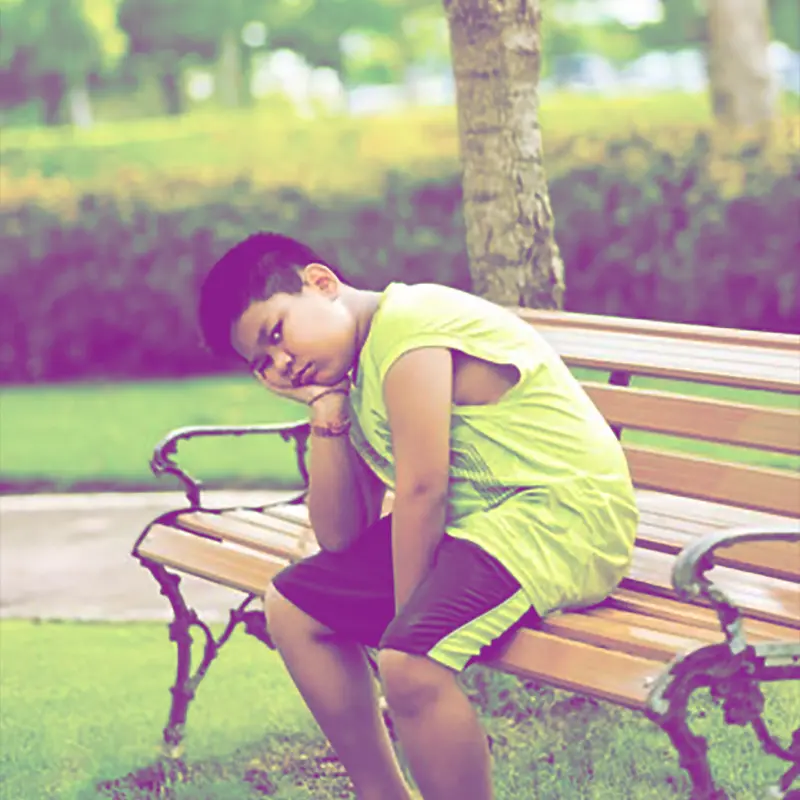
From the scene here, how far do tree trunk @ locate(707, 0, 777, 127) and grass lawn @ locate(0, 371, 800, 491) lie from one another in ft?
17.1

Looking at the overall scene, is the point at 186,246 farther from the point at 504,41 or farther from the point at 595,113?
the point at 595,113

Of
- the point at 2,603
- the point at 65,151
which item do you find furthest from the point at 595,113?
the point at 2,603

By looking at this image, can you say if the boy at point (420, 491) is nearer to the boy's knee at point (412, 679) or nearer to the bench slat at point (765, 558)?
the boy's knee at point (412, 679)

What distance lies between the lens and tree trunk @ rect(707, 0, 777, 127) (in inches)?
547

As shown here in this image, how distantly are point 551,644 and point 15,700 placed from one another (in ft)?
6.70

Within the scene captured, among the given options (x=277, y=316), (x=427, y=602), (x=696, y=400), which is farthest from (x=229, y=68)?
(x=427, y=602)

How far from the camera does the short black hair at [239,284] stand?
3062 millimetres

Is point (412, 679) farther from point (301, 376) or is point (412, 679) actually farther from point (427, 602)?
point (301, 376)

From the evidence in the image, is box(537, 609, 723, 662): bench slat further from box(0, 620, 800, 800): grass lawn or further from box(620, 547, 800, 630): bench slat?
box(0, 620, 800, 800): grass lawn

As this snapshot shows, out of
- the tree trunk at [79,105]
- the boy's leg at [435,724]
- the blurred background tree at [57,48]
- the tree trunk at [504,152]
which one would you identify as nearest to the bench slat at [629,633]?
the boy's leg at [435,724]

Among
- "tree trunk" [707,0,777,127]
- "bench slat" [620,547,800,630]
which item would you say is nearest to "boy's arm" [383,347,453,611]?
"bench slat" [620,547,800,630]

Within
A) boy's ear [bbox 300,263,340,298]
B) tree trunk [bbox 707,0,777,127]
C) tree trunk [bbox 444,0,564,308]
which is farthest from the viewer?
tree trunk [bbox 707,0,777,127]

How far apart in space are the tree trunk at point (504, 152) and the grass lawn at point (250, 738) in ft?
3.44

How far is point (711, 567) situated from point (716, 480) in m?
0.73
